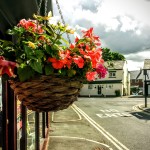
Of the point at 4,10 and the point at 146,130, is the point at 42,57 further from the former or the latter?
the point at 146,130

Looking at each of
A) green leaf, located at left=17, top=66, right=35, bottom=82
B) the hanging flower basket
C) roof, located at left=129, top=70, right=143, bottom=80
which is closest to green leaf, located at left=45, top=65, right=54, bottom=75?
the hanging flower basket

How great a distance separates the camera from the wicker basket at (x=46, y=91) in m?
2.21

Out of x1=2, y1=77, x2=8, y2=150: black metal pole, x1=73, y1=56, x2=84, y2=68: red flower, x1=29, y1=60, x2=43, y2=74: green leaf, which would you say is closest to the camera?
x1=29, y1=60, x2=43, y2=74: green leaf

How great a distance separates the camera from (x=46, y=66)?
2.23 m

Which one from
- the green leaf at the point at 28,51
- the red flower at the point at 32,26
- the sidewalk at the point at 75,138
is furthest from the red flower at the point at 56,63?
the sidewalk at the point at 75,138

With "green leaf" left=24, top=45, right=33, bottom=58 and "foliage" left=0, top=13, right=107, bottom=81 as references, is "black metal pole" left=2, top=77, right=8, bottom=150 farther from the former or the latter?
"green leaf" left=24, top=45, right=33, bottom=58

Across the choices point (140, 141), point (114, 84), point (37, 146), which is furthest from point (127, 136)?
point (114, 84)

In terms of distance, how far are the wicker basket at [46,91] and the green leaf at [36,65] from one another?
9cm

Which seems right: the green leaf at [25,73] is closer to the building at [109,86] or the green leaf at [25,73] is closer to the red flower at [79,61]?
the red flower at [79,61]

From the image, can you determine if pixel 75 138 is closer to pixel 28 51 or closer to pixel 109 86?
pixel 28 51

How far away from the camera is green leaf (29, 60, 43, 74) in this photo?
6.99 feet

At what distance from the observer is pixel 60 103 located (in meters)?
2.35

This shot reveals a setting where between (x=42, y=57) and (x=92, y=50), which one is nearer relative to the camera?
(x=42, y=57)

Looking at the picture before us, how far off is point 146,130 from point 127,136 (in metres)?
2.36
